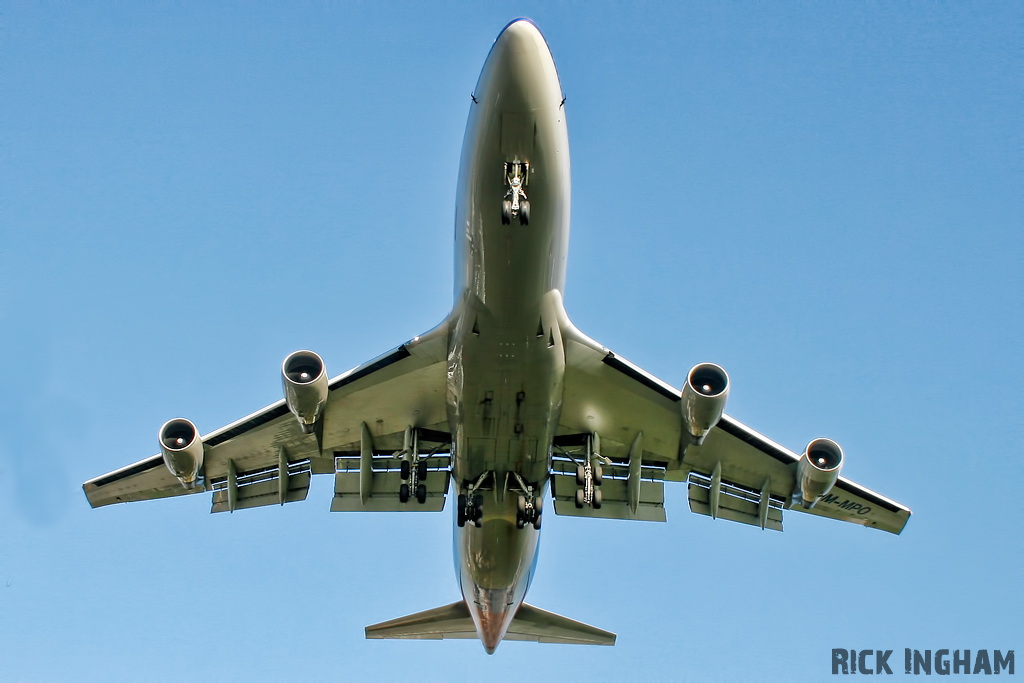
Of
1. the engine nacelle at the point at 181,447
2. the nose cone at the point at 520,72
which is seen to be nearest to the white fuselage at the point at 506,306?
the nose cone at the point at 520,72

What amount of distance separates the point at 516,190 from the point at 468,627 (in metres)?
13.3

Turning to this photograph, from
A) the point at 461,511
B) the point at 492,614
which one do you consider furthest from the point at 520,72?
the point at 492,614

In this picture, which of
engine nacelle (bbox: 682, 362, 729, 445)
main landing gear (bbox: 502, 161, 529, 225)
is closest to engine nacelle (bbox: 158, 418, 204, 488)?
main landing gear (bbox: 502, 161, 529, 225)

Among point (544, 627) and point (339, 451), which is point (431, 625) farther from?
point (339, 451)

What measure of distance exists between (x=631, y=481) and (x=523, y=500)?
11.4ft

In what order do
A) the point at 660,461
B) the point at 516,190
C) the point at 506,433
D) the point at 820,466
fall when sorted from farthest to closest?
the point at 660,461, the point at 820,466, the point at 506,433, the point at 516,190

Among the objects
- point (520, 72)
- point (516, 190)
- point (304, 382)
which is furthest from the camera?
point (304, 382)

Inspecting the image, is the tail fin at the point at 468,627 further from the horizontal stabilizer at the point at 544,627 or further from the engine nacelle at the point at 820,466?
the engine nacelle at the point at 820,466

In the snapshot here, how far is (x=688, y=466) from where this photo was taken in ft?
73.7

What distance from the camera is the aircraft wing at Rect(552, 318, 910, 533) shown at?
20.3m

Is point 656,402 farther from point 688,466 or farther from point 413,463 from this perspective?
point 413,463

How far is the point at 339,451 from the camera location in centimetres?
2212

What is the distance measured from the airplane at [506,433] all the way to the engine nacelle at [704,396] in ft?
0.13

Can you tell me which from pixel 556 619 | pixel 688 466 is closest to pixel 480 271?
pixel 688 466
